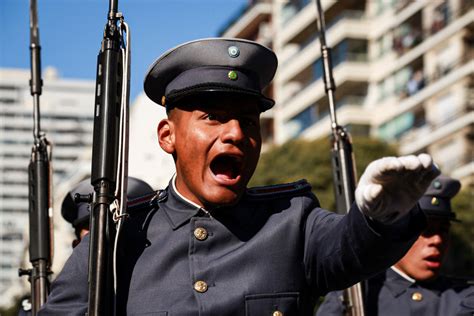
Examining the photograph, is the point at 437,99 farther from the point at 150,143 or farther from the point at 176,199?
the point at 176,199

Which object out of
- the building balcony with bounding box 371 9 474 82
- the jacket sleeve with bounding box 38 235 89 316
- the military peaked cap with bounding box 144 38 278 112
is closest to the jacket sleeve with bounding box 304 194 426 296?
the military peaked cap with bounding box 144 38 278 112

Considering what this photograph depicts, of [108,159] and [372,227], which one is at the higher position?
[108,159]

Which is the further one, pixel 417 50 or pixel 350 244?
pixel 417 50

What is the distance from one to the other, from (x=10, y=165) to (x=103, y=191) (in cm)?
15520

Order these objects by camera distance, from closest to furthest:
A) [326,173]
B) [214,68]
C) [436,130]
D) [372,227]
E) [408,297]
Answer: [372,227]
[214,68]
[408,297]
[326,173]
[436,130]

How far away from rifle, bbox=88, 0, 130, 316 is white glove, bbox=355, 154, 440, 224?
43.7 inches

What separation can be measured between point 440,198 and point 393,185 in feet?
18.1

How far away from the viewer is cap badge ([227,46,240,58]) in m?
5.57

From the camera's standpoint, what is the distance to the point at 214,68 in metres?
5.55

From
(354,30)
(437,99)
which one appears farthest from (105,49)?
(354,30)

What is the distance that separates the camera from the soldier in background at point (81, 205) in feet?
30.5

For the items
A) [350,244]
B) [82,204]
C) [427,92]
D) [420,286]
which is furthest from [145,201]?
[427,92]

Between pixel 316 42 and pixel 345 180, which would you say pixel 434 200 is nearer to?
pixel 345 180

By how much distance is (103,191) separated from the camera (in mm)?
5203
